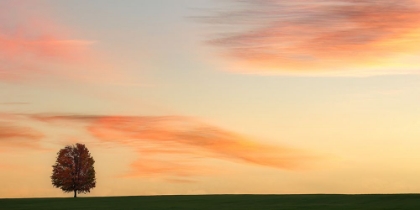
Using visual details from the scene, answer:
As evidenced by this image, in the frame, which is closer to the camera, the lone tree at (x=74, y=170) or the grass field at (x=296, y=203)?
the grass field at (x=296, y=203)

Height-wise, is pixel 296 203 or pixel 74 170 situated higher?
pixel 74 170

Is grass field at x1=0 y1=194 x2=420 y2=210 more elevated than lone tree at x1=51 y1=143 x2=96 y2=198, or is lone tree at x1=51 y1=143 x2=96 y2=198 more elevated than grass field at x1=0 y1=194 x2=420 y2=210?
lone tree at x1=51 y1=143 x2=96 y2=198

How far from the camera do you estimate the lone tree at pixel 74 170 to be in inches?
3474

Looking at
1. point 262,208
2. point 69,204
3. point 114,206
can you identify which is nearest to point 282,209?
point 262,208

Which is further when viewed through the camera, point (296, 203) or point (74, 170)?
point (74, 170)

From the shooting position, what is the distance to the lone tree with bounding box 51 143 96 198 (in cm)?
8825

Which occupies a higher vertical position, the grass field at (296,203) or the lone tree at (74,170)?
the lone tree at (74,170)

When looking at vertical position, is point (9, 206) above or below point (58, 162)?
below

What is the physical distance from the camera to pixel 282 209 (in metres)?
52.0

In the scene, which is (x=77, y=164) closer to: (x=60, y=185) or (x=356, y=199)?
(x=60, y=185)

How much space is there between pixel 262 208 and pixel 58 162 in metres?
42.9

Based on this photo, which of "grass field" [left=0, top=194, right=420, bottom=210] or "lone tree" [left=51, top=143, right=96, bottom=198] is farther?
"lone tree" [left=51, top=143, right=96, bottom=198]

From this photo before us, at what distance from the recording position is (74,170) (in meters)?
88.8

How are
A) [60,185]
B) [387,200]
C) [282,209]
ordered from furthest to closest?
[60,185]
[387,200]
[282,209]
